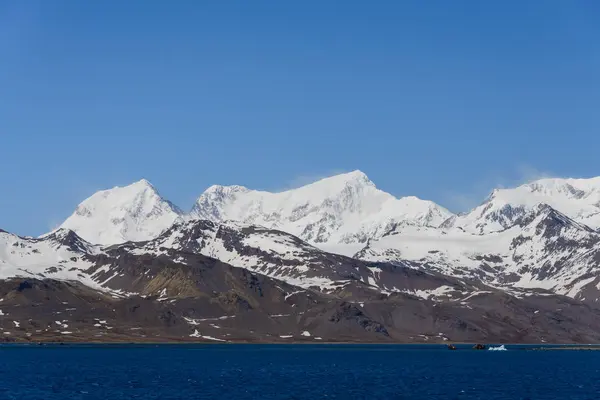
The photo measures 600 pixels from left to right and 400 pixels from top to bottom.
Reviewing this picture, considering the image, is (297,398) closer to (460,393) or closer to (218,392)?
(218,392)

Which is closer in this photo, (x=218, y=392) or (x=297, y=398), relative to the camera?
(x=297, y=398)

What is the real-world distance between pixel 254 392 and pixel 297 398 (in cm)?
1522

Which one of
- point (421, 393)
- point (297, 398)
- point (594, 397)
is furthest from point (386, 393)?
point (594, 397)

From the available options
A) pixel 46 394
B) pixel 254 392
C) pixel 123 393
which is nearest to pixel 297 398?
pixel 254 392

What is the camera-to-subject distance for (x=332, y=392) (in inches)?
7840

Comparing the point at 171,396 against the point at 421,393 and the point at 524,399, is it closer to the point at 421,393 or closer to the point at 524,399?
the point at 421,393

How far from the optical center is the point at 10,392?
19188 cm

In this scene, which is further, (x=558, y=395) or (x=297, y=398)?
(x=558, y=395)

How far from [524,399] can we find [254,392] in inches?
1885

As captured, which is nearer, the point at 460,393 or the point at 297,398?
the point at 297,398

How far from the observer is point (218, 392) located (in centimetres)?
19738

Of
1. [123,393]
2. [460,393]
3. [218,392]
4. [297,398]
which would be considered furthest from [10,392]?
[460,393]

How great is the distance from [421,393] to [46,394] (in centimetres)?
6648

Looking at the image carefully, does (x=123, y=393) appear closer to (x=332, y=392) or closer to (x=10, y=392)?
(x=10, y=392)
